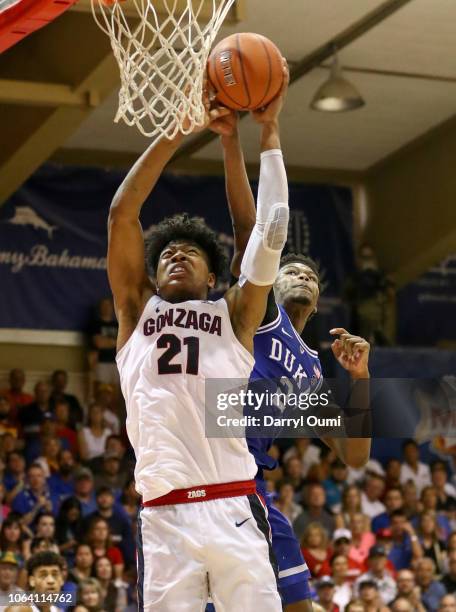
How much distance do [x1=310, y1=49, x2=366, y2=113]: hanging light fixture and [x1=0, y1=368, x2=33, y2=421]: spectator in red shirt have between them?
14.8 ft

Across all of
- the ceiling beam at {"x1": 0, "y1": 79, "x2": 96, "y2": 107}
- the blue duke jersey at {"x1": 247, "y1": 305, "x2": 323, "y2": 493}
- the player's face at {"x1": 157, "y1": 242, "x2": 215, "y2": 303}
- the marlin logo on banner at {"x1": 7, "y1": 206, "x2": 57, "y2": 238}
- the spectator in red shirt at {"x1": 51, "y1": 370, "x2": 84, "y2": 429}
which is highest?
the marlin logo on banner at {"x1": 7, "y1": 206, "x2": 57, "y2": 238}

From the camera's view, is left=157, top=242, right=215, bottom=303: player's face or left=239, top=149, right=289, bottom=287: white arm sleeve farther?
left=157, top=242, right=215, bottom=303: player's face

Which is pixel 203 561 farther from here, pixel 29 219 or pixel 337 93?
pixel 29 219

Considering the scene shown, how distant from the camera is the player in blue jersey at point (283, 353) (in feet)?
16.8

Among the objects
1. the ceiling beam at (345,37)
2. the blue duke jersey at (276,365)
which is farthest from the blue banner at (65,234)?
the blue duke jersey at (276,365)

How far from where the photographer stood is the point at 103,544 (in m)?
10.1

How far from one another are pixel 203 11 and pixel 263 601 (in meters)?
4.77

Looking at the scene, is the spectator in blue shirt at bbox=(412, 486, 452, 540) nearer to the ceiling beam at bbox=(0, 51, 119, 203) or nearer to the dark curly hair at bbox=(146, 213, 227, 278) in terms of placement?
the ceiling beam at bbox=(0, 51, 119, 203)

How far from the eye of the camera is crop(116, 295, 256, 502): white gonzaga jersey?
439 centimetres

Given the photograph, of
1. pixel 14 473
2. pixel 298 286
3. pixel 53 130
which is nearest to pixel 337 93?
pixel 53 130

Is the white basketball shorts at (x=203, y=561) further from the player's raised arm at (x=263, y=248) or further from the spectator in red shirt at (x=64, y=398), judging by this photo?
the spectator in red shirt at (x=64, y=398)

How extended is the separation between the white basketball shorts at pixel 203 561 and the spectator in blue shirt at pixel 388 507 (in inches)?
310

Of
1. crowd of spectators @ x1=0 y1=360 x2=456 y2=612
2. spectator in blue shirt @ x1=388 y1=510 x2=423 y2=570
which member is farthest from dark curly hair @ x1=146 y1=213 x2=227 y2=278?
spectator in blue shirt @ x1=388 y1=510 x2=423 y2=570

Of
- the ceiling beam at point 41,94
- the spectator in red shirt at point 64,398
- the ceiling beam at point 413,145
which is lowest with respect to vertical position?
the spectator in red shirt at point 64,398
